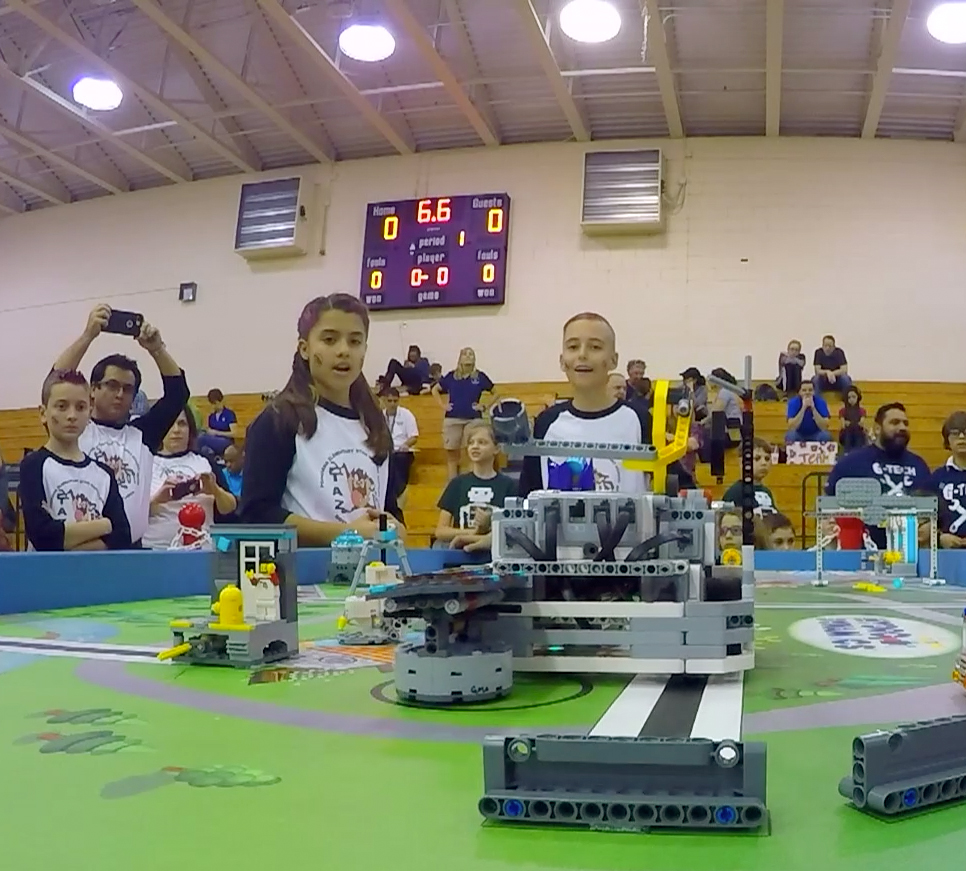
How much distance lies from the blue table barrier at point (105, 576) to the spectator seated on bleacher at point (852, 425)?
200 inches

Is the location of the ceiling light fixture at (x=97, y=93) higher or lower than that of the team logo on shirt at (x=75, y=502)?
higher

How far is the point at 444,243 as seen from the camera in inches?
429

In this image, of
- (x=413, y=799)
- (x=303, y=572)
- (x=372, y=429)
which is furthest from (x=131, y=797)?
(x=372, y=429)

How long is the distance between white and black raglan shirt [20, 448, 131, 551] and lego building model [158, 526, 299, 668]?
5.98 feet

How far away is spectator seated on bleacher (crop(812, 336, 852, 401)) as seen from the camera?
966cm

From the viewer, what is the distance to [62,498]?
327cm

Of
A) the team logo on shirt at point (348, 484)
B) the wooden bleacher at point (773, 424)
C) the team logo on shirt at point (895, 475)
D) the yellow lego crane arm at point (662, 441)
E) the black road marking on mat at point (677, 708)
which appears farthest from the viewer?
the wooden bleacher at point (773, 424)

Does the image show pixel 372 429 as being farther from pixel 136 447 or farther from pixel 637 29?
pixel 637 29

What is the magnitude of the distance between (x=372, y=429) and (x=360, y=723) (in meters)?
2.78

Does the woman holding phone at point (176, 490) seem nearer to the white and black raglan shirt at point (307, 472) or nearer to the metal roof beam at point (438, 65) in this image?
the white and black raglan shirt at point (307, 472)

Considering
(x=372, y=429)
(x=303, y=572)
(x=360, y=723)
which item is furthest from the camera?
(x=372, y=429)

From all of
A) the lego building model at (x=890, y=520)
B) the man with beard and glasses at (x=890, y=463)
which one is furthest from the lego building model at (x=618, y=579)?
the man with beard and glasses at (x=890, y=463)

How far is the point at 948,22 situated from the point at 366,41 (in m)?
5.35

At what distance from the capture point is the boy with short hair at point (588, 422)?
9.76ft
